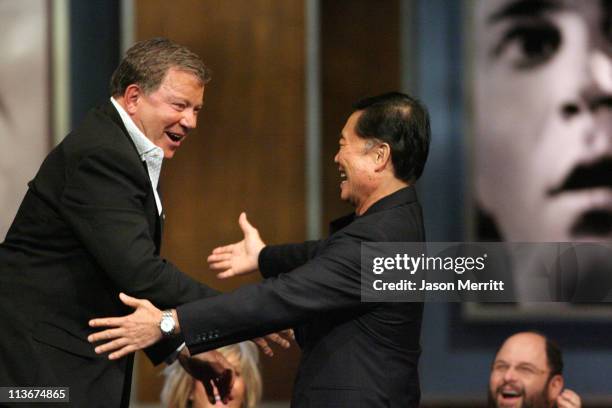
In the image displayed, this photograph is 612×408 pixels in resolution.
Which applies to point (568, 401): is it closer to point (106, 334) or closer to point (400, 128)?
point (400, 128)

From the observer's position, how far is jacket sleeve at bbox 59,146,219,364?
2.20m

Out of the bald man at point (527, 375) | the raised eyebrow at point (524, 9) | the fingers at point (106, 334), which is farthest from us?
the raised eyebrow at point (524, 9)

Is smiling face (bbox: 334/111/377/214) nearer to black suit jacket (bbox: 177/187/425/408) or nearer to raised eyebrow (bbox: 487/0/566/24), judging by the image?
black suit jacket (bbox: 177/187/425/408)

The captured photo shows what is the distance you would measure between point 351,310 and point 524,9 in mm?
2233

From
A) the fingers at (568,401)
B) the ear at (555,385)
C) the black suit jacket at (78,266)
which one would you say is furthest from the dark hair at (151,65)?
the ear at (555,385)

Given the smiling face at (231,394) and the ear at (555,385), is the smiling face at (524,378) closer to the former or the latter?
Answer: the ear at (555,385)

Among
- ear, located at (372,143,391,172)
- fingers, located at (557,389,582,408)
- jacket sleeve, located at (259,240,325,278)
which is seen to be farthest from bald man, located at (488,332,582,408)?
ear, located at (372,143,391,172)

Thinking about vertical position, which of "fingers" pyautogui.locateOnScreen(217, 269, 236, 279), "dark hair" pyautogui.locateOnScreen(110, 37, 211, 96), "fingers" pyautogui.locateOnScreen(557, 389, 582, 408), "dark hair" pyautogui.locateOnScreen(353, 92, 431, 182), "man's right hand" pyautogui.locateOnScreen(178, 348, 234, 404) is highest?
"dark hair" pyautogui.locateOnScreen(110, 37, 211, 96)

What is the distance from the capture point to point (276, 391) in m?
4.05

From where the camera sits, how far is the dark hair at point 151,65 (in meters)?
2.38

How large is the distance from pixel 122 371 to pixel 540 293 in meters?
2.24

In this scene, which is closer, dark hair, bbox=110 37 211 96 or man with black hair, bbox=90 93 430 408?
man with black hair, bbox=90 93 430 408

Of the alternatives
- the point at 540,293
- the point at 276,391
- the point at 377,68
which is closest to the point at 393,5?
the point at 377,68

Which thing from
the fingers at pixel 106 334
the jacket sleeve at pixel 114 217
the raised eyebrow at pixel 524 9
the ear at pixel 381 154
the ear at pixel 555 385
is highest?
the raised eyebrow at pixel 524 9
